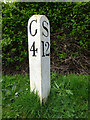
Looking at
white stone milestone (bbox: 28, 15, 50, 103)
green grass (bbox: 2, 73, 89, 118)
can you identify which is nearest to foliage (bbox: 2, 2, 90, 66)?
green grass (bbox: 2, 73, 89, 118)

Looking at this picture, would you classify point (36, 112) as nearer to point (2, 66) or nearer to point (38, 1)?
point (2, 66)

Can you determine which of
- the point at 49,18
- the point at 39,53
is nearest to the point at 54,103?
the point at 39,53

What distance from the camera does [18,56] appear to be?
3463 mm

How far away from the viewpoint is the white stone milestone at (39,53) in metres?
1.88

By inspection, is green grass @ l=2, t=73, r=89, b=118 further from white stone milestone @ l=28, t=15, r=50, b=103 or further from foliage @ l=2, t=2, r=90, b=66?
foliage @ l=2, t=2, r=90, b=66

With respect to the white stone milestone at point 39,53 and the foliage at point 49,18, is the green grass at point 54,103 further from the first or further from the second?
the foliage at point 49,18

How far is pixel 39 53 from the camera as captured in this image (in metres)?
1.88

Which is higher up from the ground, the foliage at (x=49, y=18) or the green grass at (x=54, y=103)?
the foliage at (x=49, y=18)

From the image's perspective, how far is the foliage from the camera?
3.09m

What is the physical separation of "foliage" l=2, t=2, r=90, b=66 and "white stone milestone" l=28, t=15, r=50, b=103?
1.30m

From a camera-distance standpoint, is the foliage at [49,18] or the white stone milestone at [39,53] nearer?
the white stone milestone at [39,53]

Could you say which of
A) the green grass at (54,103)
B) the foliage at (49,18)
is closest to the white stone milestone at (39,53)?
the green grass at (54,103)

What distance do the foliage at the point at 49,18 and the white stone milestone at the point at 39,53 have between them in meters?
1.30

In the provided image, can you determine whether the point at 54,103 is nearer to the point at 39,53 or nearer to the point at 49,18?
the point at 39,53
